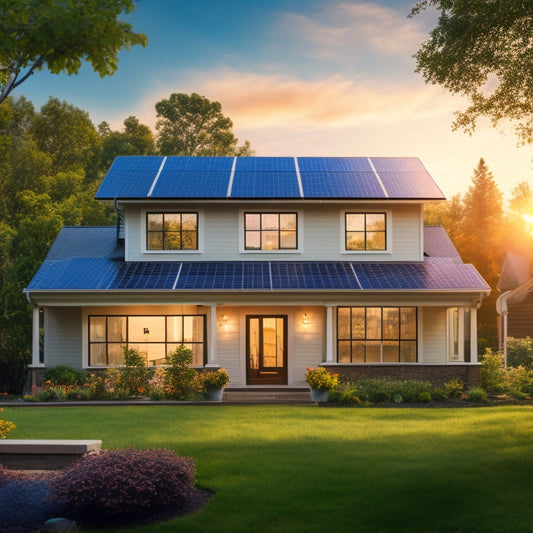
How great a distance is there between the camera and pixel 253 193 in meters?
23.2

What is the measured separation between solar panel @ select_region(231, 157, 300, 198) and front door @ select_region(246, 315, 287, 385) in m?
3.72

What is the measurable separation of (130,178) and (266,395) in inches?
334

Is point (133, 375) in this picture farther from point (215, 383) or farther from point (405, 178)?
point (405, 178)

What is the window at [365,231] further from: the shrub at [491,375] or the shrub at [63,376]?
the shrub at [63,376]

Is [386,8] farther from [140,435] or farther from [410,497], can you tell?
[410,497]

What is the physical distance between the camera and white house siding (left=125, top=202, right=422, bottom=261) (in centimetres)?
2339

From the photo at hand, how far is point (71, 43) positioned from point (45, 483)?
4796 millimetres

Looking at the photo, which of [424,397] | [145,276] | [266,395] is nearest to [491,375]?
[424,397]

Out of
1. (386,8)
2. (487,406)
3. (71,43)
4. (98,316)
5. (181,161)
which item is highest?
(386,8)

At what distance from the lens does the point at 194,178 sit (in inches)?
968

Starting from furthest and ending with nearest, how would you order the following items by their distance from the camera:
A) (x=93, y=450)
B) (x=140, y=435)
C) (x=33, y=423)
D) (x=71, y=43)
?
(x=33, y=423) < (x=140, y=435) < (x=93, y=450) < (x=71, y=43)

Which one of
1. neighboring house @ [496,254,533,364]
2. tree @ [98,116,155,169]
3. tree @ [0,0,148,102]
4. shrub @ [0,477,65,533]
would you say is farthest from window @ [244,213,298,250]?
tree @ [98,116,155,169]

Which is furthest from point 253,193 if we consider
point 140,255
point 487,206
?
point 487,206

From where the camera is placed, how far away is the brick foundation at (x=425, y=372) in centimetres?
2109
